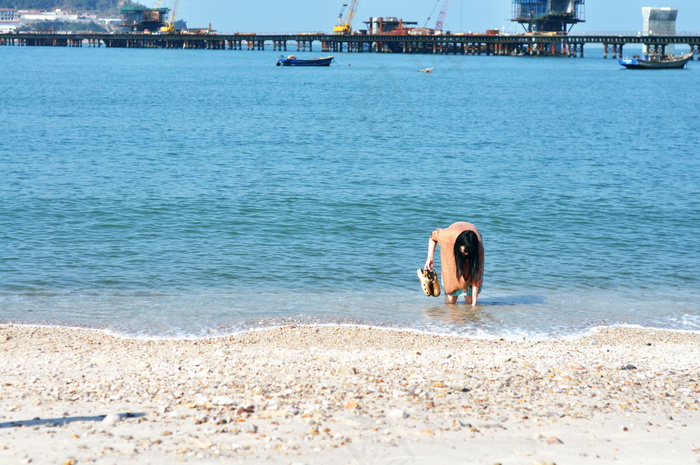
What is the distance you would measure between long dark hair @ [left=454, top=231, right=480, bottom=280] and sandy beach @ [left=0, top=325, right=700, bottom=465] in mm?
1862

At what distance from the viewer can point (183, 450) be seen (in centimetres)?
705

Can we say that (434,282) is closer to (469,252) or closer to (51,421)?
(469,252)

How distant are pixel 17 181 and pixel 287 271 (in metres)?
16.2

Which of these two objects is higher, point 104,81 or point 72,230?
point 104,81

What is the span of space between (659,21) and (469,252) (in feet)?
593

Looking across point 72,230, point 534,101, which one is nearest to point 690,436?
point 72,230

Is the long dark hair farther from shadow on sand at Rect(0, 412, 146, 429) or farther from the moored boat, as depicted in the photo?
the moored boat

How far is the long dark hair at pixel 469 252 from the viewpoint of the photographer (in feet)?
43.1

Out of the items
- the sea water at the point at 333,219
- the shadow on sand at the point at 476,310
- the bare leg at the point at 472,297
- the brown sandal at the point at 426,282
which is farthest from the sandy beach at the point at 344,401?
the brown sandal at the point at 426,282

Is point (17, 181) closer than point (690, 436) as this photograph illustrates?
No

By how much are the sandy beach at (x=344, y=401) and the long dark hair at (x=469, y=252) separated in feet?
6.11

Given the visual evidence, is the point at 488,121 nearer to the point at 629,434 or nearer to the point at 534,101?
the point at 534,101

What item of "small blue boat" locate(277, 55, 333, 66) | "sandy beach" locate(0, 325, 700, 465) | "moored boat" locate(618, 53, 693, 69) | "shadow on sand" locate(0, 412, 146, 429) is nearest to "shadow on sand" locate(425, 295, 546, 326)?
"sandy beach" locate(0, 325, 700, 465)

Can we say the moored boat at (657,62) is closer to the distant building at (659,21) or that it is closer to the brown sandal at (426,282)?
the distant building at (659,21)
